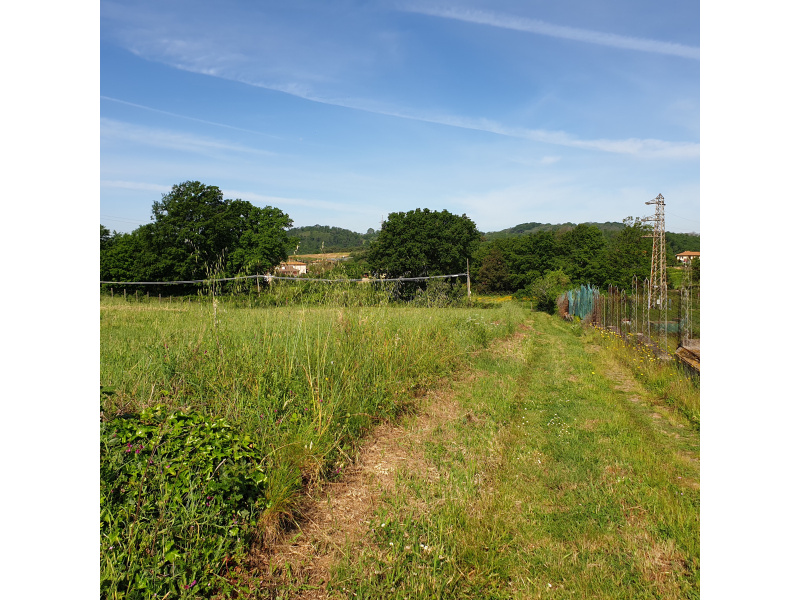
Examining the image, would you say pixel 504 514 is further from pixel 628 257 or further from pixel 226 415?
pixel 628 257

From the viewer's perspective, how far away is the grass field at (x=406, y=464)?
92.6 inches

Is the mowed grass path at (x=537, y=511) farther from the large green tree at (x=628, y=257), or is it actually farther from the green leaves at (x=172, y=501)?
the large green tree at (x=628, y=257)

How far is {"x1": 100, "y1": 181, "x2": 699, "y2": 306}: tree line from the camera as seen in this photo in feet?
91.8

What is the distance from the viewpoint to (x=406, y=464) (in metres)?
3.87

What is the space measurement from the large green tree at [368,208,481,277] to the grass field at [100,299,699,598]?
36188 millimetres

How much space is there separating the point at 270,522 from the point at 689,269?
717cm

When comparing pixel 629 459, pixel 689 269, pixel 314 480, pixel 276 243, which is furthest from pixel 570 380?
pixel 276 243

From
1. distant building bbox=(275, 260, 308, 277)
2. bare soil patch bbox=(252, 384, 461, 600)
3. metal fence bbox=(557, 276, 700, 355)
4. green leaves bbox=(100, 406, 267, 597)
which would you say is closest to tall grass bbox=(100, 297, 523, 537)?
bare soil patch bbox=(252, 384, 461, 600)

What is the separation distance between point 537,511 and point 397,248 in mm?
41759

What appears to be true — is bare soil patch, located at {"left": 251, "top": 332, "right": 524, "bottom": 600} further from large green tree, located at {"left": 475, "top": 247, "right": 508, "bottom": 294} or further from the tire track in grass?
large green tree, located at {"left": 475, "top": 247, "right": 508, "bottom": 294}

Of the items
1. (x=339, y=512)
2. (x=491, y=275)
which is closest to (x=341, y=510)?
(x=339, y=512)

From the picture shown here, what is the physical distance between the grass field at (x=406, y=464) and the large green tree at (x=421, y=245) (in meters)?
36.2

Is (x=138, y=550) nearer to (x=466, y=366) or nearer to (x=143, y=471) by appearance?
(x=143, y=471)

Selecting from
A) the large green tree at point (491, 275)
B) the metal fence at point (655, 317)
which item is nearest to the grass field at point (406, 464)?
the metal fence at point (655, 317)
